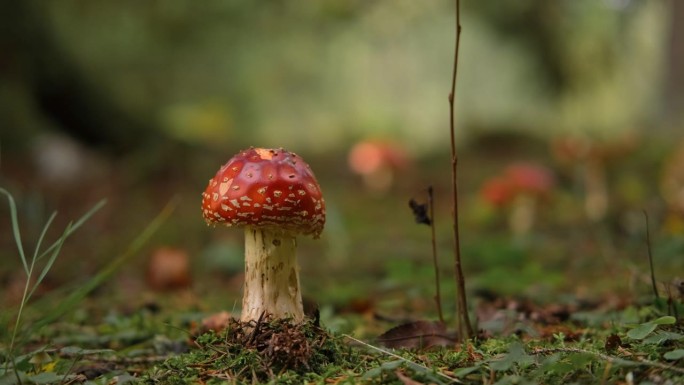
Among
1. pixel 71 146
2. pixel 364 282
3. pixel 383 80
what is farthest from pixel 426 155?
pixel 364 282

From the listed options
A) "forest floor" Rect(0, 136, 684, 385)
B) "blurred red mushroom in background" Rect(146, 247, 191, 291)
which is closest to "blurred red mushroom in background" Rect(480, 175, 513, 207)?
"forest floor" Rect(0, 136, 684, 385)

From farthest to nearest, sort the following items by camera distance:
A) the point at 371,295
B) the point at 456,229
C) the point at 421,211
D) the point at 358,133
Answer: the point at 358,133
the point at 371,295
the point at 421,211
the point at 456,229

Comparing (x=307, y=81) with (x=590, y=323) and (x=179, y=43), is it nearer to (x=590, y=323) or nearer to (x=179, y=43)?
(x=179, y=43)

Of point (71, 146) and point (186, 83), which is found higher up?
point (186, 83)

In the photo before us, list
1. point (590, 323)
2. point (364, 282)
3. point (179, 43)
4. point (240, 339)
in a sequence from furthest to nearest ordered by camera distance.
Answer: point (179, 43)
point (364, 282)
point (590, 323)
point (240, 339)

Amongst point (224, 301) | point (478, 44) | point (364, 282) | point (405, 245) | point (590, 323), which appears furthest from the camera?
point (478, 44)

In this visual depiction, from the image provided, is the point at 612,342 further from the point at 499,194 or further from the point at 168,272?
the point at 499,194

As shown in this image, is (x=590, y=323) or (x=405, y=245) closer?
(x=590, y=323)

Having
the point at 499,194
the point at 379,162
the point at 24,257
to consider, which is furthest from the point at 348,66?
the point at 24,257
